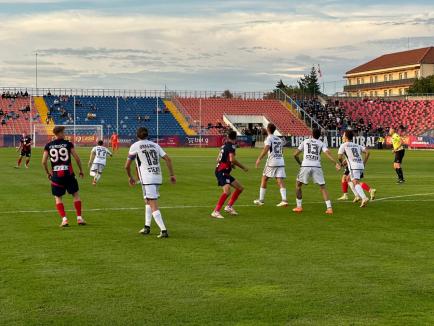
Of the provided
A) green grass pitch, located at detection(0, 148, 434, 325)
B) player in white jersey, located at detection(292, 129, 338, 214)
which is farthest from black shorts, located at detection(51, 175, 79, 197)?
player in white jersey, located at detection(292, 129, 338, 214)

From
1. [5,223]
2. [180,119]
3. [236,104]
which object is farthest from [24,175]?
[236,104]

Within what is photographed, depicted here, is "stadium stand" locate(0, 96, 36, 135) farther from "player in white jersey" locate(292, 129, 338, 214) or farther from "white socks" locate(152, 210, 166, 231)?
"white socks" locate(152, 210, 166, 231)

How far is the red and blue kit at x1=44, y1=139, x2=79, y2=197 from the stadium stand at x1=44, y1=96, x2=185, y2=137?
69.1 meters

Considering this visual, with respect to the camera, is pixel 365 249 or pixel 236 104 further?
pixel 236 104

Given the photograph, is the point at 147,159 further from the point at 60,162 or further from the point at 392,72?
the point at 392,72

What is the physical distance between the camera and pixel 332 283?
9.33 m

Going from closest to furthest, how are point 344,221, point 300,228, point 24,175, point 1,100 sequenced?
point 300,228 → point 344,221 → point 24,175 → point 1,100

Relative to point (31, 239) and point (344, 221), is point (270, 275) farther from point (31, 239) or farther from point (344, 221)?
point (344, 221)

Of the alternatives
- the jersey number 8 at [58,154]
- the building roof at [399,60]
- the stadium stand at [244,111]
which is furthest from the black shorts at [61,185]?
the building roof at [399,60]

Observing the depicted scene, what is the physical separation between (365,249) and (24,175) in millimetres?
22490

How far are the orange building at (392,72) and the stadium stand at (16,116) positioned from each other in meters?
67.3

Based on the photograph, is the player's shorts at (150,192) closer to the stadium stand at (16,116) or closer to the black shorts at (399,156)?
the black shorts at (399,156)

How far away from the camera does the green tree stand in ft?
404

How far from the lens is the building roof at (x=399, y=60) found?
13944 centimetres
